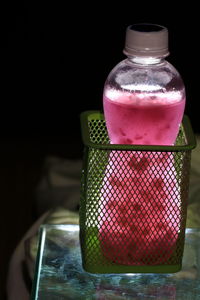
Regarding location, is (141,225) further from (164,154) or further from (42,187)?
(42,187)

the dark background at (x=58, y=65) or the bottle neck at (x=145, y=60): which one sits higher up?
the bottle neck at (x=145, y=60)

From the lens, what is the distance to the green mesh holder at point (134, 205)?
3.09ft

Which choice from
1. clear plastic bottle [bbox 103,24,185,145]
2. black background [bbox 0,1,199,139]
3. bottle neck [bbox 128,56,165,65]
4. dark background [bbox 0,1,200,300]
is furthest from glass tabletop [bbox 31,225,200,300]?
black background [bbox 0,1,199,139]

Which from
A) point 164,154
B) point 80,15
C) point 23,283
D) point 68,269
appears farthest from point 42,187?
point 80,15

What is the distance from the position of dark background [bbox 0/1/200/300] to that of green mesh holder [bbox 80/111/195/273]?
1719 millimetres

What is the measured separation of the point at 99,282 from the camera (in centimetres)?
101

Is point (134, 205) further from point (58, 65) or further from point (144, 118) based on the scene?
point (58, 65)

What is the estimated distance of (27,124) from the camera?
3.08m

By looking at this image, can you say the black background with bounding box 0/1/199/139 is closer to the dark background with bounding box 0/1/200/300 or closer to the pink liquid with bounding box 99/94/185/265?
the dark background with bounding box 0/1/200/300

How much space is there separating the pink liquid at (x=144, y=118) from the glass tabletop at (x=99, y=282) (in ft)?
0.67

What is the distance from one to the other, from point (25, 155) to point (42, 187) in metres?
1.37

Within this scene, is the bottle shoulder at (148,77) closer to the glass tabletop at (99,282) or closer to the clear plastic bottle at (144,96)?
the clear plastic bottle at (144,96)

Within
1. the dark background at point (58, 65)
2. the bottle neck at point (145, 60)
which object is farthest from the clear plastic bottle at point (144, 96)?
the dark background at point (58, 65)

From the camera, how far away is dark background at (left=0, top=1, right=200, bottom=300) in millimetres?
2854
